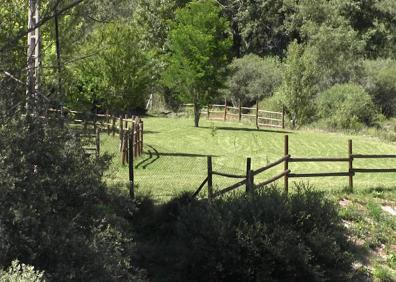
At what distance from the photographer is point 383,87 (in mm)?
42031

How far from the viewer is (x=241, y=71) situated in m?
49.3

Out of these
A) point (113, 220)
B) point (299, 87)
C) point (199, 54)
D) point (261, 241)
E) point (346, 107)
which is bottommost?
point (261, 241)

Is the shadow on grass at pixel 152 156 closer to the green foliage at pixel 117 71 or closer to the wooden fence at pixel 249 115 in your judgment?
the green foliage at pixel 117 71

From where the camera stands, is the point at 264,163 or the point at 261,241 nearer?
the point at 261,241

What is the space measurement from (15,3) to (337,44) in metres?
31.3

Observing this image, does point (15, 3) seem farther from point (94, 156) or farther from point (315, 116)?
point (315, 116)

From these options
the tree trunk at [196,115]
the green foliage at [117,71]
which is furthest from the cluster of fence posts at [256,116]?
the green foliage at [117,71]

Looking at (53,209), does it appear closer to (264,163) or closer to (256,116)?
(264,163)

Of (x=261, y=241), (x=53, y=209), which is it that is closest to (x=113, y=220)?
(x=53, y=209)

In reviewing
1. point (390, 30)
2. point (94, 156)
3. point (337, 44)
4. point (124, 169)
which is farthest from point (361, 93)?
point (94, 156)

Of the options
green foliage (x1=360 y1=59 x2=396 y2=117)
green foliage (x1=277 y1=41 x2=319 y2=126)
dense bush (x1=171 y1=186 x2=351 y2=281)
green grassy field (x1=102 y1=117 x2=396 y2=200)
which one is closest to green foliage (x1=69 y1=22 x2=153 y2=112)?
green grassy field (x1=102 y1=117 x2=396 y2=200)

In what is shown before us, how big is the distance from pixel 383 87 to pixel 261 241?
33.3m

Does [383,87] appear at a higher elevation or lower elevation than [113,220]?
higher

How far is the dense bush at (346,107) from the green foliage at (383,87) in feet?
7.06
